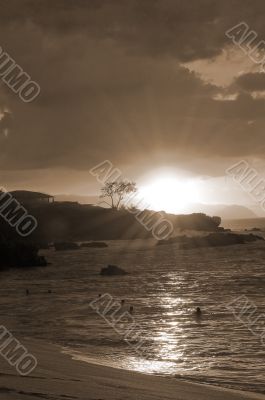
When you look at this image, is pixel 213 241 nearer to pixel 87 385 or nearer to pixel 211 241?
pixel 211 241

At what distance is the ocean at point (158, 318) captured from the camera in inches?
752

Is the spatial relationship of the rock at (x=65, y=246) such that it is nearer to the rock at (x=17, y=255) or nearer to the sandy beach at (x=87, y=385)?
the rock at (x=17, y=255)

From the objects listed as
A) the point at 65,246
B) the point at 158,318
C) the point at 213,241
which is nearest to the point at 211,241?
the point at 213,241

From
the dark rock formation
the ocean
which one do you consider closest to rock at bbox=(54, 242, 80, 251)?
the dark rock formation

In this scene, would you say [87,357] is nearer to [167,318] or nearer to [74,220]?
[167,318]

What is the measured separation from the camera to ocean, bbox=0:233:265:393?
19.1 m

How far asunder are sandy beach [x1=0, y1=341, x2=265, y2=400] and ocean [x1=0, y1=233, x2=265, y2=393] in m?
2.59

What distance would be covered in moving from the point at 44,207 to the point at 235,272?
102 metres

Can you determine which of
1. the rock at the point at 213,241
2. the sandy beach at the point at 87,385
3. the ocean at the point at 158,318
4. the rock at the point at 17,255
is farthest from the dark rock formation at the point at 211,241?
the sandy beach at the point at 87,385

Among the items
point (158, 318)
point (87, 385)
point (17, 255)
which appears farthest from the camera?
point (17, 255)

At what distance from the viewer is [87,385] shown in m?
11.5

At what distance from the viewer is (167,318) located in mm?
30797

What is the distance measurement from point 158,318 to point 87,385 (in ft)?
A: 64.7

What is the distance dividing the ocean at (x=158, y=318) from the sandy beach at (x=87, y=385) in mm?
2593
